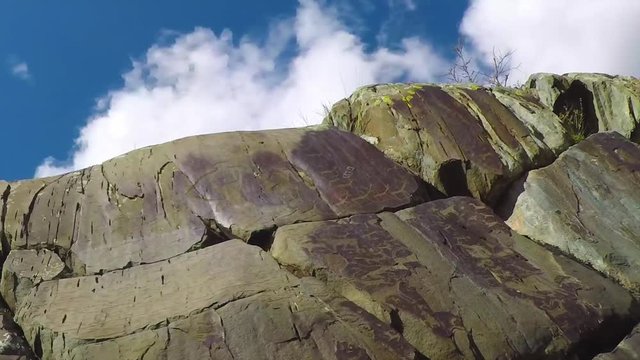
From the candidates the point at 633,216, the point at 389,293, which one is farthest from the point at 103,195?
the point at 633,216

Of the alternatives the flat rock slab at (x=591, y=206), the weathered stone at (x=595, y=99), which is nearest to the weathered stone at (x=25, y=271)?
the flat rock slab at (x=591, y=206)

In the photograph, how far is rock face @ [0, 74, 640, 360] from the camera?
14.3 feet

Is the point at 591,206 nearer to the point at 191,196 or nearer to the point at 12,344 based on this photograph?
the point at 191,196

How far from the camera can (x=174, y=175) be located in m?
5.61

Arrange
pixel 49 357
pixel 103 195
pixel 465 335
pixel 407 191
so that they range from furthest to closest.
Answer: pixel 407 191 → pixel 103 195 → pixel 465 335 → pixel 49 357

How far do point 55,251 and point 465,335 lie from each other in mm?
2970

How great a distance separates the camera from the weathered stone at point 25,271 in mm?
4824

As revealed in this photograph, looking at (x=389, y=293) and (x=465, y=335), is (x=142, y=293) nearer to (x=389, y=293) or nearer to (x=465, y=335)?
(x=389, y=293)

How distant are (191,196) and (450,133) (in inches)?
103

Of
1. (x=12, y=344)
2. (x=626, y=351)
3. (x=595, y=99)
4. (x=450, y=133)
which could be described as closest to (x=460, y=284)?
(x=626, y=351)

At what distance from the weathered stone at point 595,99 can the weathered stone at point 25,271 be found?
5501 millimetres

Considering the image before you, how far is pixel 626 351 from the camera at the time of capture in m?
4.76

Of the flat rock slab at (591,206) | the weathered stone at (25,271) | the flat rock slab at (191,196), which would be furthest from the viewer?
the flat rock slab at (591,206)

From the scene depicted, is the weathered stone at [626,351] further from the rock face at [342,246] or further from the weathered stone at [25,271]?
the weathered stone at [25,271]
